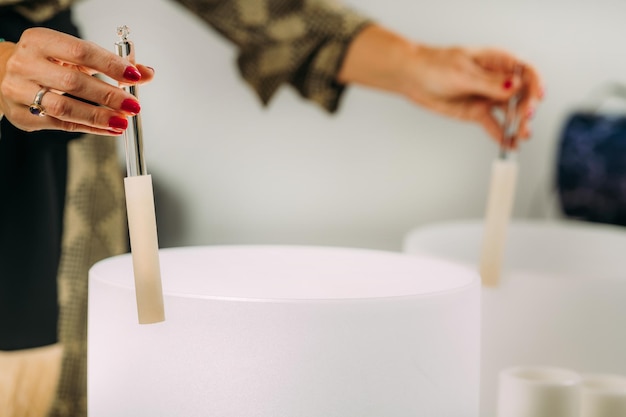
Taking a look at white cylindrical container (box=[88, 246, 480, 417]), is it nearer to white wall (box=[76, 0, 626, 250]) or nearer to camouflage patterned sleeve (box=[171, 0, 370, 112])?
white wall (box=[76, 0, 626, 250])

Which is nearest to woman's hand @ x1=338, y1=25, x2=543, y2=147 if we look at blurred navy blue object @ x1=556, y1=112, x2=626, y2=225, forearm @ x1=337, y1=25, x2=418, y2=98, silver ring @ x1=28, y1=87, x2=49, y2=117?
forearm @ x1=337, y1=25, x2=418, y2=98

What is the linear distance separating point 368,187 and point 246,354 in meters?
0.67

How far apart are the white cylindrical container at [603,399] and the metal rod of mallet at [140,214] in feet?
1.12

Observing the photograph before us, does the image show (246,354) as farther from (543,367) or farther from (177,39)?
(177,39)

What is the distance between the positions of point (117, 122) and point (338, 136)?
638 millimetres

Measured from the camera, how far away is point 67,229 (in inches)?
33.5

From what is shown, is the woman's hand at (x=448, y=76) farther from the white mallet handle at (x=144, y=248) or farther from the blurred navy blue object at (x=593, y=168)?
the white mallet handle at (x=144, y=248)

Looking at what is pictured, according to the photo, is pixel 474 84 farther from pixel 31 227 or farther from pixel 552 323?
pixel 31 227

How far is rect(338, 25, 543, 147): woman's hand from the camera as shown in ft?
2.77

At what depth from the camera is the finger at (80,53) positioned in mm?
426

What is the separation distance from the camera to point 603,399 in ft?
2.00

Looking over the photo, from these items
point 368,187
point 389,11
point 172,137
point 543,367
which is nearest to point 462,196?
point 368,187

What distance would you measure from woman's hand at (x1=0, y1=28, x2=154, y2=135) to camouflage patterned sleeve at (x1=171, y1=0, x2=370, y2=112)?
49 cm

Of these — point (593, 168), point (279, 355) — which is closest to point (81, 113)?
point (279, 355)
